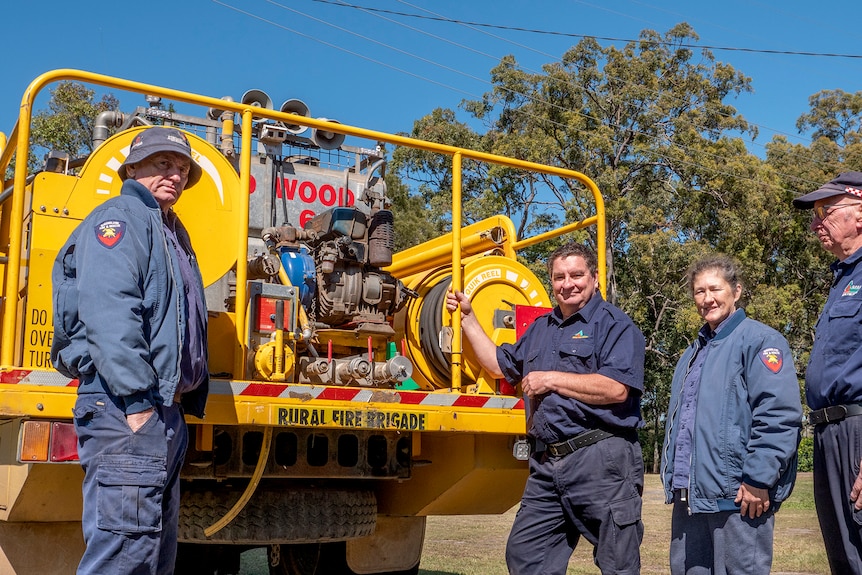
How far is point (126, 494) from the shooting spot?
10.8ft

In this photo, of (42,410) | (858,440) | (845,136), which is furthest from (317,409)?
(845,136)

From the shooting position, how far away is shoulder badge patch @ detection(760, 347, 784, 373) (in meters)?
4.13

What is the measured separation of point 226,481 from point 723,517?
7.93 feet

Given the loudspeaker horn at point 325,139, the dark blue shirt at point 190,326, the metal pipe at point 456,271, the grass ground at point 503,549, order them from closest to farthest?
1. the dark blue shirt at point 190,326
2. the metal pipe at point 456,271
3. the loudspeaker horn at point 325,139
4. the grass ground at point 503,549

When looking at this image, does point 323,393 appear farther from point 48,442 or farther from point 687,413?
point 687,413

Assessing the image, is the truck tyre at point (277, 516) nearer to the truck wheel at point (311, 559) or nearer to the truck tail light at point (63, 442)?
the truck tail light at point (63, 442)

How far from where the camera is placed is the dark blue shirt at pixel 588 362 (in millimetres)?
4469

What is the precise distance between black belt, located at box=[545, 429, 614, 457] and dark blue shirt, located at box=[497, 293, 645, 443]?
2cm

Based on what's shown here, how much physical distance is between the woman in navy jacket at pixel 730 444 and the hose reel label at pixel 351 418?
1245 mm

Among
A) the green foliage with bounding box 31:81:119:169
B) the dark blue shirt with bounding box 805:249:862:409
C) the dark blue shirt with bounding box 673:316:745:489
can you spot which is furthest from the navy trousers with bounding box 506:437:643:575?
the green foliage with bounding box 31:81:119:169

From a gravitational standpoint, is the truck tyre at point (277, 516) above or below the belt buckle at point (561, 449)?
below

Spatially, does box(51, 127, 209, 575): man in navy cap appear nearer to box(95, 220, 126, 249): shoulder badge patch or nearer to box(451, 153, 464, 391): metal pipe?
box(95, 220, 126, 249): shoulder badge patch

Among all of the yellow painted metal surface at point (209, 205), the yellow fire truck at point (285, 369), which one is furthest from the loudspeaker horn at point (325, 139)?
the yellow painted metal surface at point (209, 205)

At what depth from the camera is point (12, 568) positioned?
4523mm
